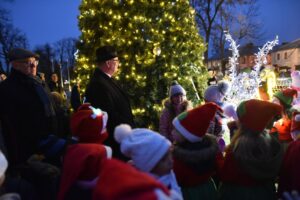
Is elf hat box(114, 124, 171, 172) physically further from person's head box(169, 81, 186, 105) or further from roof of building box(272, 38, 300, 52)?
roof of building box(272, 38, 300, 52)

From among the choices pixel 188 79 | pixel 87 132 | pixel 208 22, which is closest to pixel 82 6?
pixel 188 79

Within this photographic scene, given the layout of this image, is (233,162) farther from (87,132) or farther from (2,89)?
(2,89)

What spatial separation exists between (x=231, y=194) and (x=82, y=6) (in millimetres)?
7355

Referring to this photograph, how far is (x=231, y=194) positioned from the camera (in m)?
3.03

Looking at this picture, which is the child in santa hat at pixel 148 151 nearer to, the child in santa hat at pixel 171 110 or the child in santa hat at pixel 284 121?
the child in santa hat at pixel 284 121

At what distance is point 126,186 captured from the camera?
1.32 meters

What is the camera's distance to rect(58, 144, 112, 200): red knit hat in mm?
2609

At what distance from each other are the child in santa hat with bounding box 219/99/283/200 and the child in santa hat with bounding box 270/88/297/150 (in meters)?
1.28

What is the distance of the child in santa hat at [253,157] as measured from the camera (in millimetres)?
2834

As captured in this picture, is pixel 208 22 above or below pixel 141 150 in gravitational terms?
above

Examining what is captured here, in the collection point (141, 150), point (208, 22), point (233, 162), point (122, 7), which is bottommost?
point (233, 162)

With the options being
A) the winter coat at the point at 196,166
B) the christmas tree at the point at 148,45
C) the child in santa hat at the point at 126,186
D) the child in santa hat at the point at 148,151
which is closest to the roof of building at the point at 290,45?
the christmas tree at the point at 148,45

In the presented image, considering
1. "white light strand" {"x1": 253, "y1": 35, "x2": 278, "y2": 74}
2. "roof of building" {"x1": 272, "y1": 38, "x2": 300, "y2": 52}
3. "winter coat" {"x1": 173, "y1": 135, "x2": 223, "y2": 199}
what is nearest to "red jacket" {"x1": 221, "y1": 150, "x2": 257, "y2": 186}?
→ "winter coat" {"x1": 173, "y1": 135, "x2": 223, "y2": 199}

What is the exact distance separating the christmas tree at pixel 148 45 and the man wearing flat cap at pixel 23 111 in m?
4.65
